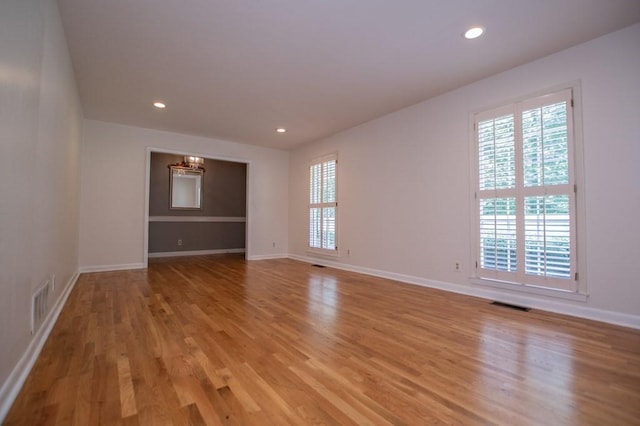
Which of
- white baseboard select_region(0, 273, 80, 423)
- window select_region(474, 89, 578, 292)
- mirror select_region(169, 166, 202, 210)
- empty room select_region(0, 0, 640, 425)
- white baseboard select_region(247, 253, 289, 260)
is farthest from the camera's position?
mirror select_region(169, 166, 202, 210)

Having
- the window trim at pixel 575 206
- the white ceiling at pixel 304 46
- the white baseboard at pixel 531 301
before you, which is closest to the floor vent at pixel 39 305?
the white ceiling at pixel 304 46

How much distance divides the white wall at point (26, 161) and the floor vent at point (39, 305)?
7 centimetres

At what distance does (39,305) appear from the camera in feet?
6.52

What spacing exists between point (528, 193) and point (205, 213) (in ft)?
22.6

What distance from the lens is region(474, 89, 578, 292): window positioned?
8.94ft

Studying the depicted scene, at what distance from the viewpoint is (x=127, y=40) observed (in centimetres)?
264

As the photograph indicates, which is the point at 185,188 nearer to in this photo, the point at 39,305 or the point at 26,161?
the point at 39,305

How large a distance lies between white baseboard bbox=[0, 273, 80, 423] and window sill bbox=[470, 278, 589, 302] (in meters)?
3.87

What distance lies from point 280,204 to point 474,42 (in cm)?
495

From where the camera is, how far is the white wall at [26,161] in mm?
1310

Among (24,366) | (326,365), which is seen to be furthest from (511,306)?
(24,366)

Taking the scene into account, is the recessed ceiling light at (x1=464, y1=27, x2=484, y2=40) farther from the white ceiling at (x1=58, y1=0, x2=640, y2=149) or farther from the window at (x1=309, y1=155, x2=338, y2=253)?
the window at (x1=309, y1=155, x2=338, y2=253)

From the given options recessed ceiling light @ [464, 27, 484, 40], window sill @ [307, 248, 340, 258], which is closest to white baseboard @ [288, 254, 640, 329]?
window sill @ [307, 248, 340, 258]

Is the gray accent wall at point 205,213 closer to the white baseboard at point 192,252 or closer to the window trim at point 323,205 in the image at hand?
the white baseboard at point 192,252
